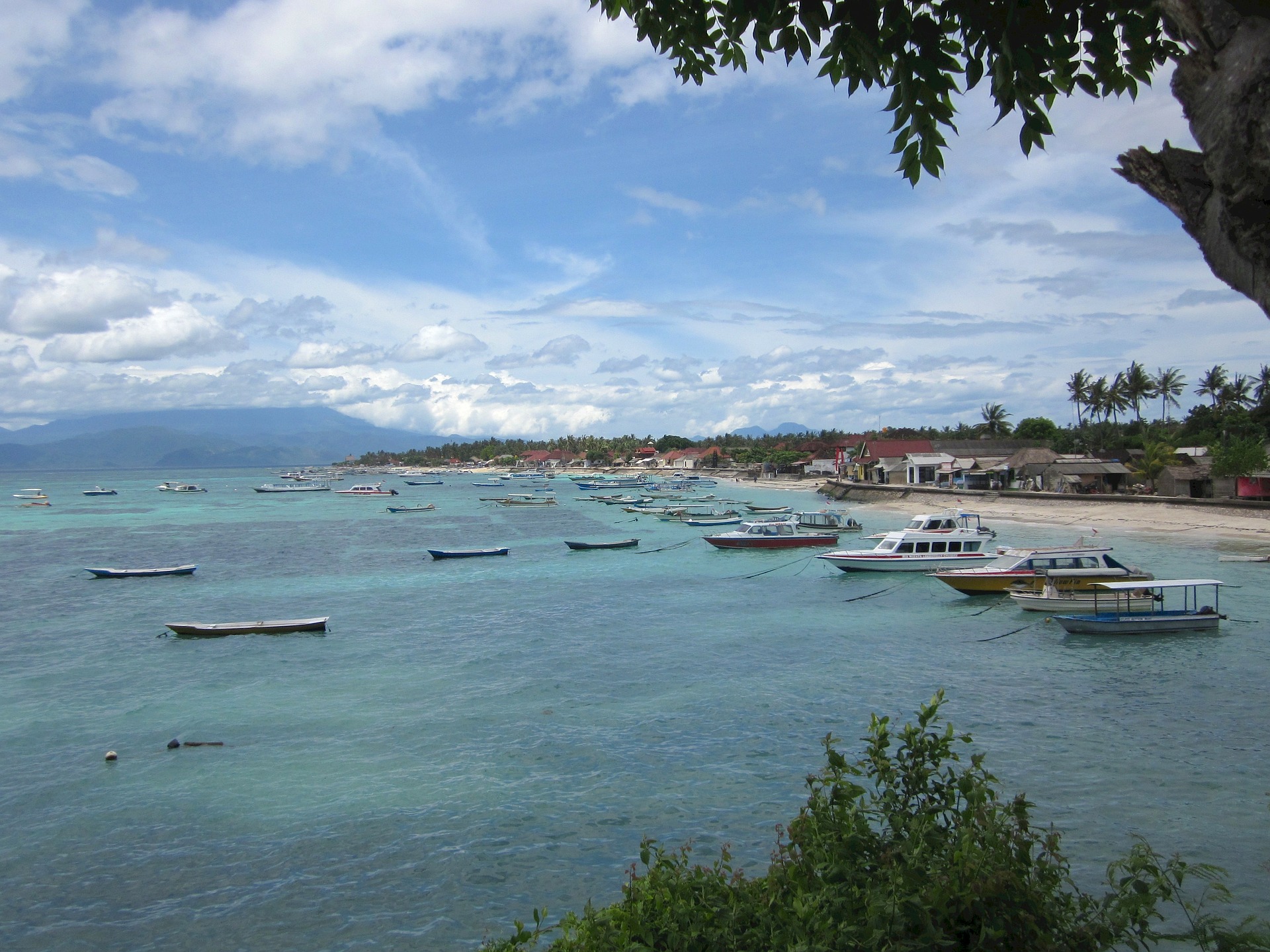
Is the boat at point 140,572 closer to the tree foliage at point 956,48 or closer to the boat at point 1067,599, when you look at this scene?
the boat at point 1067,599

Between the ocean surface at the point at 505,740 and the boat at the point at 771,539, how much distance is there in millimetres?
12695

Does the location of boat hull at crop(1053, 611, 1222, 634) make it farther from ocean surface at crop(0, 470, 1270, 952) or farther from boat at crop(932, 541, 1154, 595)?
boat at crop(932, 541, 1154, 595)

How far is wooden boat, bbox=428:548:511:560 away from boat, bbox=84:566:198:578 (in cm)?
1254

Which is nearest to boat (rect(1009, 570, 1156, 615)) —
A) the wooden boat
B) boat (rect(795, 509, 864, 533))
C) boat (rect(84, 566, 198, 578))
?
boat (rect(795, 509, 864, 533))

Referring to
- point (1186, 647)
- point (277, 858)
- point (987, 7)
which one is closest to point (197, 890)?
point (277, 858)

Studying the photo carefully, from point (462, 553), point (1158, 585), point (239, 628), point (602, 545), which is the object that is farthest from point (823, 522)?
point (239, 628)

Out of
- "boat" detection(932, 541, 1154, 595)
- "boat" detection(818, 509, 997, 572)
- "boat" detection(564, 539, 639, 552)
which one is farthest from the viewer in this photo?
"boat" detection(564, 539, 639, 552)

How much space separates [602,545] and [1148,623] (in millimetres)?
31976

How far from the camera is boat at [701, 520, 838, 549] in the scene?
156ft

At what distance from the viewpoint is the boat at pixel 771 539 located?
47594mm

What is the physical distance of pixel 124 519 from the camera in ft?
269

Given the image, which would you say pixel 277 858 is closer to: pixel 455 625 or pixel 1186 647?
pixel 455 625

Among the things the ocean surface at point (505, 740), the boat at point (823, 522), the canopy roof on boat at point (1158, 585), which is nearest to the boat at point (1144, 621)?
the canopy roof on boat at point (1158, 585)

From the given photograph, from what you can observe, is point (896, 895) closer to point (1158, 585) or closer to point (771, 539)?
point (1158, 585)
